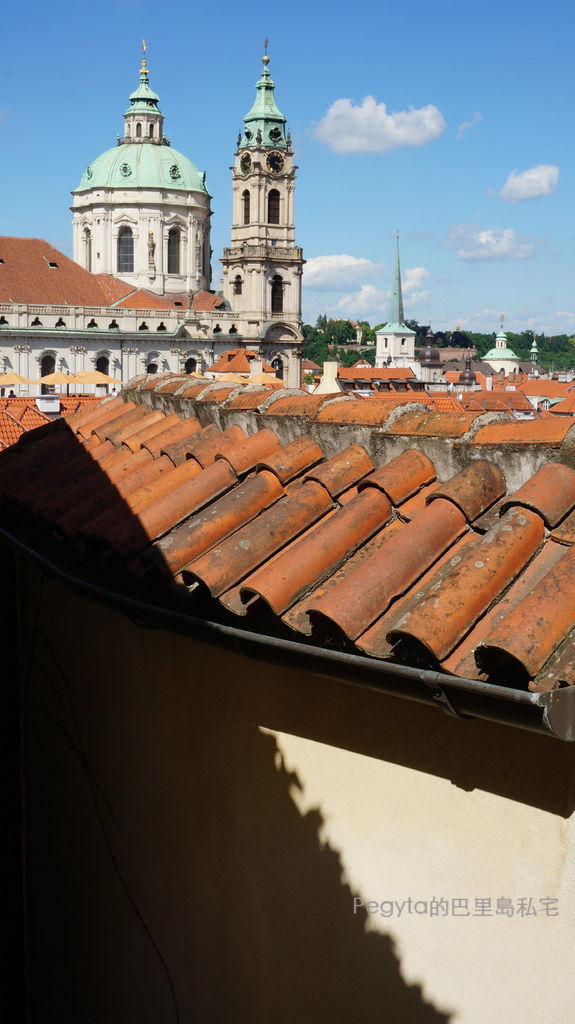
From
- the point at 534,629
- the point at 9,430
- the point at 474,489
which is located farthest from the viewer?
the point at 9,430

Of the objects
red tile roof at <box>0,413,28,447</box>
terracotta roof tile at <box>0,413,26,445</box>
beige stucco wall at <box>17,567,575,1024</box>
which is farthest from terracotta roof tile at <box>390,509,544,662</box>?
terracotta roof tile at <box>0,413,26,445</box>

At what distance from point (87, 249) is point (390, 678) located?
7273 centimetres

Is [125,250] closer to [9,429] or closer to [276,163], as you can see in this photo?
[276,163]

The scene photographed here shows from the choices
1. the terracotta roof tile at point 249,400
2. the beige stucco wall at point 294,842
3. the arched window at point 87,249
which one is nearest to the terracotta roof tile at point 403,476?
the beige stucco wall at point 294,842

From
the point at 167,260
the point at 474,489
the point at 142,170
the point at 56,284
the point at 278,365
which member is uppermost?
the point at 142,170

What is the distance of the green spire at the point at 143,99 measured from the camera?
7325cm

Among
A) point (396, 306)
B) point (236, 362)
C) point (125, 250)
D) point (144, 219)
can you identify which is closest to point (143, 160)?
point (144, 219)

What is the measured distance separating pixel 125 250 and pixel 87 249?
11.0 ft

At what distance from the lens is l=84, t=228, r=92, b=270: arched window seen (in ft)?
233

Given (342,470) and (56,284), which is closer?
(342,470)

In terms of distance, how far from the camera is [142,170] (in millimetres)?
70312

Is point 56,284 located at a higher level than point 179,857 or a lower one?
higher

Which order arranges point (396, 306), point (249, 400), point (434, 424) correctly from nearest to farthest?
point (434, 424) → point (249, 400) → point (396, 306)

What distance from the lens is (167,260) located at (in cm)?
6962
